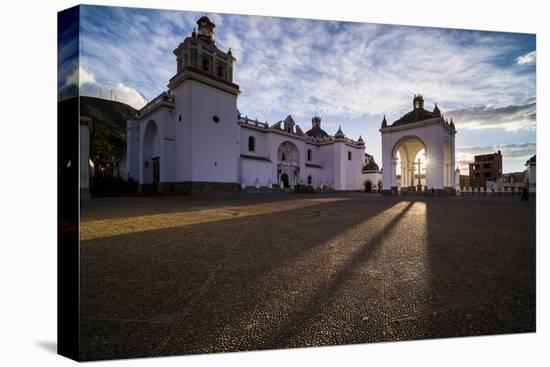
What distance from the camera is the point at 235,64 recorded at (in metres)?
2.49

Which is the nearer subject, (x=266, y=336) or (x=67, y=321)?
(x=266, y=336)

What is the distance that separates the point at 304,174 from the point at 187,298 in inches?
501

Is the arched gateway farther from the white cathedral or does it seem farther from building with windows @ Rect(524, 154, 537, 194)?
the white cathedral

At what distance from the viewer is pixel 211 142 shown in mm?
7320

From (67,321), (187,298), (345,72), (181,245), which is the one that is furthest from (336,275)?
(345,72)

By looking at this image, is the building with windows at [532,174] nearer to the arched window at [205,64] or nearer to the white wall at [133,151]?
the arched window at [205,64]

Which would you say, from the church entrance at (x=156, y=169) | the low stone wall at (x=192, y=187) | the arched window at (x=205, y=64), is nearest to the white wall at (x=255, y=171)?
the church entrance at (x=156, y=169)

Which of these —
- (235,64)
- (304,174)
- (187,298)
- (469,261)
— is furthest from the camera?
(304,174)

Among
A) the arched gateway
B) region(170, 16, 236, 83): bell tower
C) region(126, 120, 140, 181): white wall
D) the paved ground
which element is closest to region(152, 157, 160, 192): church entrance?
region(126, 120, 140, 181): white wall

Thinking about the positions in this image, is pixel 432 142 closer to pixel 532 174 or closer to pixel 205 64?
pixel 532 174

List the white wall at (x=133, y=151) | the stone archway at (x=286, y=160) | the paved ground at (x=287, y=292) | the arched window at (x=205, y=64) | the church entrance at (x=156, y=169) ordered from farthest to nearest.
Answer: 1. the stone archway at (x=286, y=160)
2. the white wall at (x=133, y=151)
3. the church entrance at (x=156, y=169)
4. the arched window at (x=205, y=64)
5. the paved ground at (x=287, y=292)

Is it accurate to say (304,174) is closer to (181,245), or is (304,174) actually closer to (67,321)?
(181,245)

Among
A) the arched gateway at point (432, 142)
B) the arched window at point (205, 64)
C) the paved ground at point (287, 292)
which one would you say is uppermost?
the arched window at point (205, 64)

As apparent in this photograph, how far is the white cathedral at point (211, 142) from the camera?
381 centimetres
